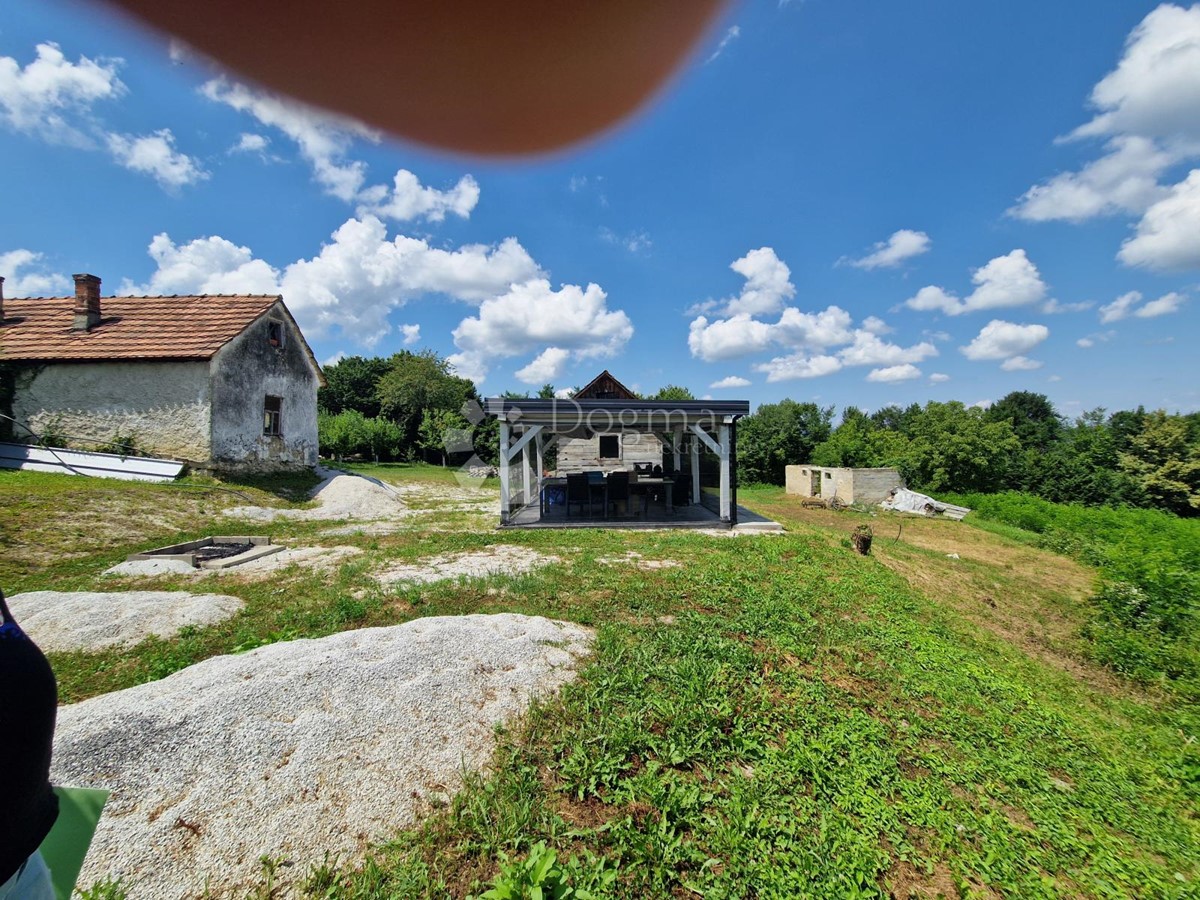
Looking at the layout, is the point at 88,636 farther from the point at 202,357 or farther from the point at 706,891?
the point at 202,357

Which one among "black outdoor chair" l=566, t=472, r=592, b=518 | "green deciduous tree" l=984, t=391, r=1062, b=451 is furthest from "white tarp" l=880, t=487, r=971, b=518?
"green deciduous tree" l=984, t=391, r=1062, b=451

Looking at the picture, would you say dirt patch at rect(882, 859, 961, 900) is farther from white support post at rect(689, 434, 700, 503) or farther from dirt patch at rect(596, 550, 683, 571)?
white support post at rect(689, 434, 700, 503)

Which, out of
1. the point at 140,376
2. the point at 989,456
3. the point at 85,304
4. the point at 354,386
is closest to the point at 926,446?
→ the point at 989,456

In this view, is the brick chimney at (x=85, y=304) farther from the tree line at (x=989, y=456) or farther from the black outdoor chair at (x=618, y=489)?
the tree line at (x=989, y=456)

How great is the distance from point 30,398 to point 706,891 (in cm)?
1814

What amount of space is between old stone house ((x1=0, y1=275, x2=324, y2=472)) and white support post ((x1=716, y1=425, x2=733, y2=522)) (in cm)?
1260

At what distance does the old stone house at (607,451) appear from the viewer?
19719mm

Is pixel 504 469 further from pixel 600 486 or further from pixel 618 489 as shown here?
pixel 618 489

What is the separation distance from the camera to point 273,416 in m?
14.7

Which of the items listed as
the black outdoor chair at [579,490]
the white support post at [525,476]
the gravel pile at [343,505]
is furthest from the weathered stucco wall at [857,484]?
the gravel pile at [343,505]

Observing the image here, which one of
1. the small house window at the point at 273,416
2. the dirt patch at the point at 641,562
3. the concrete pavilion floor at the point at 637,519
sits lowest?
the dirt patch at the point at 641,562

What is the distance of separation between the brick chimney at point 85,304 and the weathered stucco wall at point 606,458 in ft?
48.3

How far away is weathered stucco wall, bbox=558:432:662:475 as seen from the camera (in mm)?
19719

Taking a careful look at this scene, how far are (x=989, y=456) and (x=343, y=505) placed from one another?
2894cm
